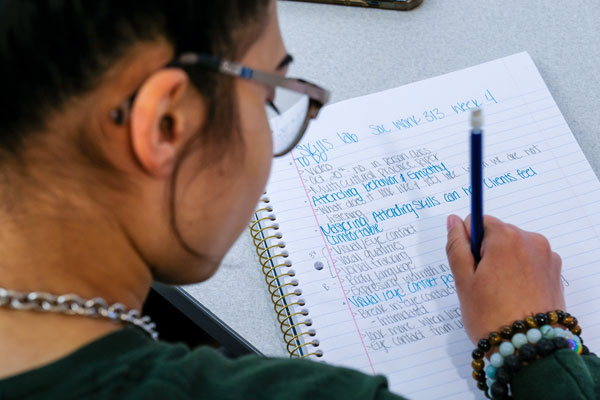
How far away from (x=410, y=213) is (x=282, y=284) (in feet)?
0.53

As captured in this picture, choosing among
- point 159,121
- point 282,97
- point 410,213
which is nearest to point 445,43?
point 410,213

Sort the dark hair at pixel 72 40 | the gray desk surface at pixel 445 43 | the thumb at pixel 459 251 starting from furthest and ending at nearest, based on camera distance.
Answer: the gray desk surface at pixel 445 43
the thumb at pixel 459 251
the dark hair at pixel 72 40

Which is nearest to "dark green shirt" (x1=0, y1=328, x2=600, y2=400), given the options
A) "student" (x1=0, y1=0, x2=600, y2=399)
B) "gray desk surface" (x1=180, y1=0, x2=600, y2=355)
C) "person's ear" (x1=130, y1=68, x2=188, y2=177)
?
"student" (x1=0, y1=0, x2=600, y2=399)

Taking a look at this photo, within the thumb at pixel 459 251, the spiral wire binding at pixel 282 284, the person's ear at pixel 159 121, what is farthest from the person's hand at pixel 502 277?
the person's ear at pixel 159 121

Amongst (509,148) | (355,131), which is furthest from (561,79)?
(355,131)

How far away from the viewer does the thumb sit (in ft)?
2.17

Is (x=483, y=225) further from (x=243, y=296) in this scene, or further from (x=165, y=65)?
(x=165, y=65)

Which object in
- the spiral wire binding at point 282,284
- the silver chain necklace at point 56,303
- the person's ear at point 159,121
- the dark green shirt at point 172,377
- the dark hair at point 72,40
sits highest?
the dark hair at point 72,40

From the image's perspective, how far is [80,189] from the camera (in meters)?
0.43

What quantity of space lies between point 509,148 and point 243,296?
1.15 feet

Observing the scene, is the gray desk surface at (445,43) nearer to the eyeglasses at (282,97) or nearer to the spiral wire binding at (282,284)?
the spiral wire binding at (282,284)

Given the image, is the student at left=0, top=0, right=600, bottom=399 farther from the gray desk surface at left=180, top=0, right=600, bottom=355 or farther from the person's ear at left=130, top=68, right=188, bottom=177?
the gray desk surface at left=180, top=0, right=600, bottom=355

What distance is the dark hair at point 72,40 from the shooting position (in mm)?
368

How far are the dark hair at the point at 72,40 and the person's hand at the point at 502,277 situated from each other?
36cm
